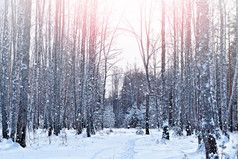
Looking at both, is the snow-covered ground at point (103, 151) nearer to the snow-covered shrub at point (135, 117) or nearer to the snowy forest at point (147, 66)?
the snowy forest at point (147, 66)

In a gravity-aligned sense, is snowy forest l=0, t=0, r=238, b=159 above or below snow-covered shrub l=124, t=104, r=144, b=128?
above

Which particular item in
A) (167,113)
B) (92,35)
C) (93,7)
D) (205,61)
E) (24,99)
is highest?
(93,7)

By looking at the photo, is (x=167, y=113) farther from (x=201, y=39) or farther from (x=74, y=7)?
(x=74, y=7)

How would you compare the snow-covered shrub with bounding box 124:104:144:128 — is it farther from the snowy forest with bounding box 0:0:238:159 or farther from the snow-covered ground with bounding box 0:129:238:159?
the snow-covered ground with bounding box 0:129:238:159

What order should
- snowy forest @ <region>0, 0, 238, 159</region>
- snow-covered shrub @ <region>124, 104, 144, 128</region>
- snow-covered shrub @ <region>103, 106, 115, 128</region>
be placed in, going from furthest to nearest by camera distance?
snow-covered shrub @ <region>103, 106, 115, 128</region>, snow-covered shrub @ <region>124, 104, 144, 128</region>, snowy forest @ <region>0, 0, 238, 159</region>

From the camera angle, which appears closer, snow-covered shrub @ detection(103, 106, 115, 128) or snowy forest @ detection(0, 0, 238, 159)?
snowy forest @ detection(0, 0, 238, 159)

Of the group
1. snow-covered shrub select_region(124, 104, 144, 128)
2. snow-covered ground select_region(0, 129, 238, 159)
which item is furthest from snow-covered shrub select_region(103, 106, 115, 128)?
snow-covered ground select_region(0, 129, 238, 159)

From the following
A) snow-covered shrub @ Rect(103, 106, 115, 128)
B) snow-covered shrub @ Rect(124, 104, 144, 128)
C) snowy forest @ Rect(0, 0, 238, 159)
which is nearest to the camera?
snowy forest @ Rect(0, 0, 238, 159)

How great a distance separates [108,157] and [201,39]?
4.79m

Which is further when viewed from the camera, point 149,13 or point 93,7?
point 149,13

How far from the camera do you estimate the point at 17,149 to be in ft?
31.2

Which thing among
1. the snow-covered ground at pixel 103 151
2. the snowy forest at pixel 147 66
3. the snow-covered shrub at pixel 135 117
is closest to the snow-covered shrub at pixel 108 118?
the snow-covered shrub at pixel 135 117

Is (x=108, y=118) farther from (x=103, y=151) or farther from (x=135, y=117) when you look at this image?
(x=103, y=151)

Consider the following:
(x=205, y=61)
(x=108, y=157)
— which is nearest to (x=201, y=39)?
(x=205, y=61)
